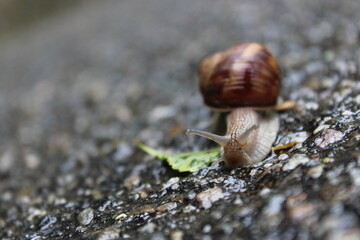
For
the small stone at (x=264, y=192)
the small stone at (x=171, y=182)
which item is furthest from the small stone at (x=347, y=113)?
the small stone at (x=171, y=182)

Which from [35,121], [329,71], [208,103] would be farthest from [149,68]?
[329,71]

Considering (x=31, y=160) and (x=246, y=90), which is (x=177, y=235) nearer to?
(x=246, y=90)

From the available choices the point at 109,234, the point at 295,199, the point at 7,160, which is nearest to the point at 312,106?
the point at 295,199

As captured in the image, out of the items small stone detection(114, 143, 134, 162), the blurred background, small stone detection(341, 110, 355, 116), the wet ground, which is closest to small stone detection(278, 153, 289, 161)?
the wet ground

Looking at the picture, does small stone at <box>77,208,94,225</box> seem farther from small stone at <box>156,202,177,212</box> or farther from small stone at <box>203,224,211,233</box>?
small stone at <box>203,224,211,233</box>

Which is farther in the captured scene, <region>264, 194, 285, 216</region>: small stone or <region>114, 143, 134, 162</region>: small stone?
<region>114, 143, 134, 162</region>: small stone

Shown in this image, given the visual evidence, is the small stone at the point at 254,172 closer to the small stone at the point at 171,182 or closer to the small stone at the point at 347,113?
the small stone at the point at 171,182

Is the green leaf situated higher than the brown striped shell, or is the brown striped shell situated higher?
the brown striped shell
